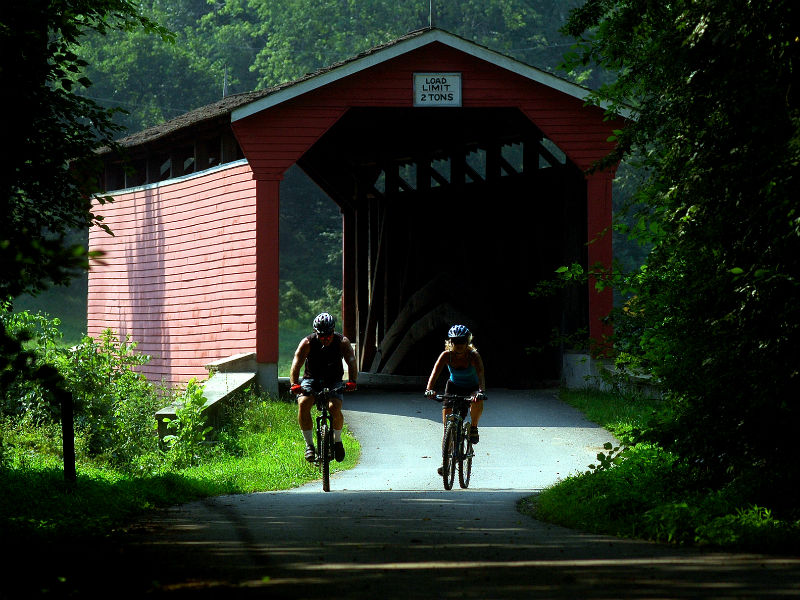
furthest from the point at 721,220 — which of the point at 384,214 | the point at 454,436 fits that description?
the point at 384,214

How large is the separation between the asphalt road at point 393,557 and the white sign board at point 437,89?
30.6 ft

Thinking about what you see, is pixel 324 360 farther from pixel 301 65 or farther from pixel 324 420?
pixel 301 65

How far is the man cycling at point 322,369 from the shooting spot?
1180 cm

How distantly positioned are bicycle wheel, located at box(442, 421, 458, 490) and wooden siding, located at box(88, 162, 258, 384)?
8.31 metres

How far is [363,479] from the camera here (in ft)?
42.5

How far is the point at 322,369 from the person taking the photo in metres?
12.0

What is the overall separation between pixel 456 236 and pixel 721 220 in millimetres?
17122

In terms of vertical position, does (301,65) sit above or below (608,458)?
above

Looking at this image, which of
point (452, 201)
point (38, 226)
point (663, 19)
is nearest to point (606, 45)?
point (663, 19)

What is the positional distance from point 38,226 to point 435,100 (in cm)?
1062

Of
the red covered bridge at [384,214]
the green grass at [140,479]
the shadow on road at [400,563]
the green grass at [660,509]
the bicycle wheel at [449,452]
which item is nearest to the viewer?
the shadow on road at [400,563]

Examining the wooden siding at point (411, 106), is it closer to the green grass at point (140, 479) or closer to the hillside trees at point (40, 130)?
the green grass at point (140, 479)

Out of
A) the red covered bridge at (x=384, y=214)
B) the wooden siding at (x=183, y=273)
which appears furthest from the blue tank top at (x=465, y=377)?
the wooden siding at (x=183, y=273)

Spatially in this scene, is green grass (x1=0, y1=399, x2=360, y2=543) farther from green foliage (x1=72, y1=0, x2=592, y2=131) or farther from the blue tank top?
green foliage (x1=72, y1=0, x2=592, y2=131)
